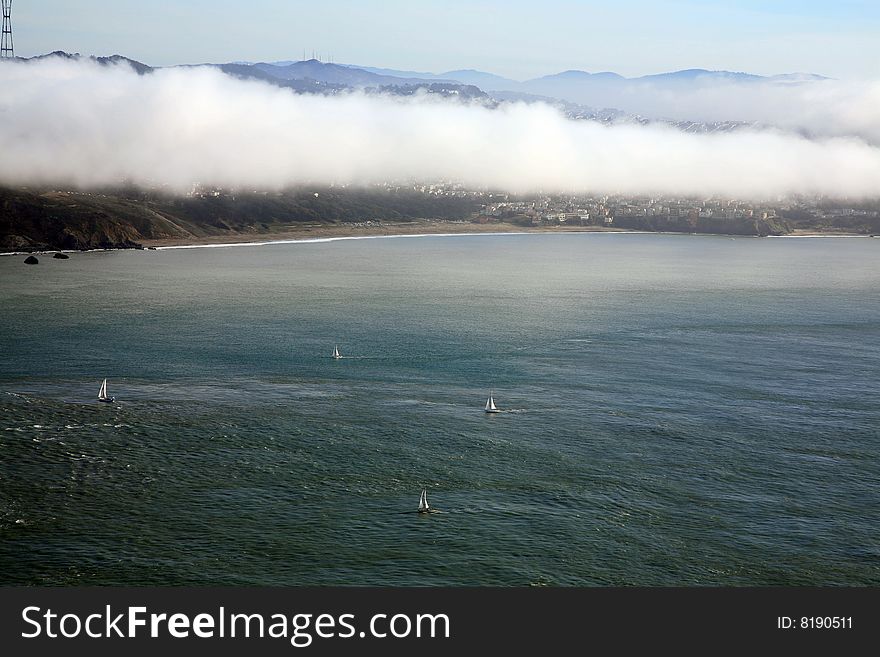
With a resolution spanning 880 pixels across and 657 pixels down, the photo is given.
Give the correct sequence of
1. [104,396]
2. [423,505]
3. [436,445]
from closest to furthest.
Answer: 1. [423,505]
2. [436,445]
3. [104,396]

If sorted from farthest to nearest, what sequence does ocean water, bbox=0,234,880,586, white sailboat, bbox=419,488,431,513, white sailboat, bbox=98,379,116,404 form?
white sailboat, bbox=98,379,116,404 < white sailboat, bbox=419,488,431,513 < ocean water, bbox=0,234,880,586

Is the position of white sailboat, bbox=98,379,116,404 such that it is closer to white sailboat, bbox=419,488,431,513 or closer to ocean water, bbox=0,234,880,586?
ocean water, bbox=0,234,880,586

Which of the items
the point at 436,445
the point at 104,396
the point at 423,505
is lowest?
the point at 423,505

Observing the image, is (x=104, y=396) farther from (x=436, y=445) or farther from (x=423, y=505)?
(x=423, y=505)

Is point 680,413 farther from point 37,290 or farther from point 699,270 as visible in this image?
point 699,270

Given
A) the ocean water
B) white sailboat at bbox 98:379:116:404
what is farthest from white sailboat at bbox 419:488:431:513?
white sailboat at bbox 98:379:116:404

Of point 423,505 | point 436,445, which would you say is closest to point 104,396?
point 436,445

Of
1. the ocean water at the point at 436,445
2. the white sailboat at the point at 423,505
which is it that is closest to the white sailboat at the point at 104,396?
the ocean water at the point at 436,445

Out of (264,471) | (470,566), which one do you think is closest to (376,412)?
(264,471)
